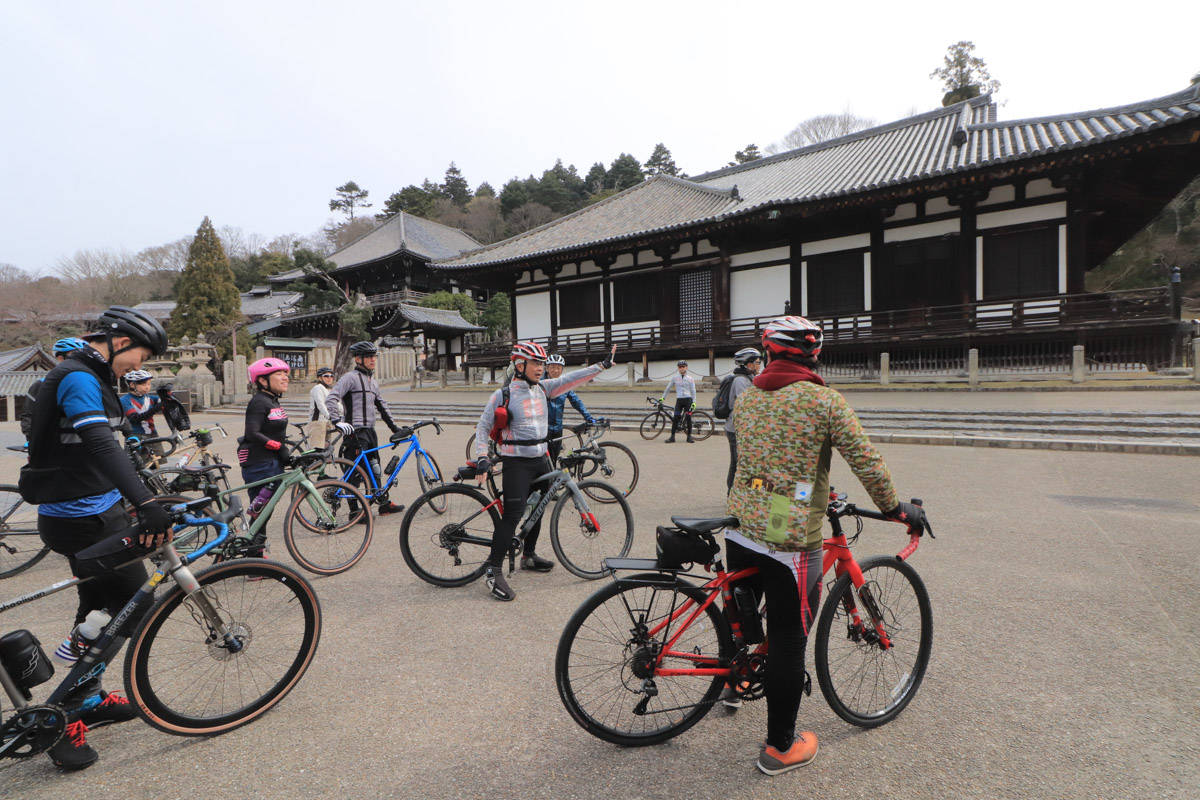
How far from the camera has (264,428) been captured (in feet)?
15.7

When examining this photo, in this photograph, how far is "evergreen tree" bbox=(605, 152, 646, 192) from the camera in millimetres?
51594

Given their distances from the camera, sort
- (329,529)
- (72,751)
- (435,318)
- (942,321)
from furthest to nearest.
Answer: (435,318) → (942,321) → (329,529) → (72,751)

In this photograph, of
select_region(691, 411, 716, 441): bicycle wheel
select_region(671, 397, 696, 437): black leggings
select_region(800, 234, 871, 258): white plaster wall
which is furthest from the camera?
select_region(800, 234, 871, 258): white plaster wall

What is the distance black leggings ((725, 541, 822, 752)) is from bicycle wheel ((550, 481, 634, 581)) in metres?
2.10

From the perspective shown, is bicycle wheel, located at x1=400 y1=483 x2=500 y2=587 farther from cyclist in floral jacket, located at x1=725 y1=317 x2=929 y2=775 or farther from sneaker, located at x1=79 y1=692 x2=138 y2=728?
cyclist in floral jacket, located at x1=725 y1=317 x2=929 y2=775

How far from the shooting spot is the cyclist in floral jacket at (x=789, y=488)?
2.17 meters

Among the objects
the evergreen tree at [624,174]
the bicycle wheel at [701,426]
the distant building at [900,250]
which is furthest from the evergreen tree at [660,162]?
the bicycle wheel at [701,426]

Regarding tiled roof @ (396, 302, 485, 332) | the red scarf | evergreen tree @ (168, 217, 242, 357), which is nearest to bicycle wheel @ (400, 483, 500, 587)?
the red scarf

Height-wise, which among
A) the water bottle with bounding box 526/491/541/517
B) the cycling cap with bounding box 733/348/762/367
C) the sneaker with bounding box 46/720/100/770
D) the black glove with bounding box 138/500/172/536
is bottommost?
the sneaker with bounding box 46/720/100/770

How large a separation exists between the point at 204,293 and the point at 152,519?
39.6m

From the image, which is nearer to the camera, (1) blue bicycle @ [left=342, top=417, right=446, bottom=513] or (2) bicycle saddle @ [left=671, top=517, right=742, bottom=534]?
(2) bicycle saddle @ [left=671, top=517, right=742, bottom=534]

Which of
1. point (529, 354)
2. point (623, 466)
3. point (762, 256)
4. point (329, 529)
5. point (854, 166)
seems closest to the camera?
point (529, 354)

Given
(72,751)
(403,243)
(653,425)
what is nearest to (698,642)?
(72,751)

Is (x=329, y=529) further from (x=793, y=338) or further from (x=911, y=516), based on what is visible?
(x=911, y=516)
